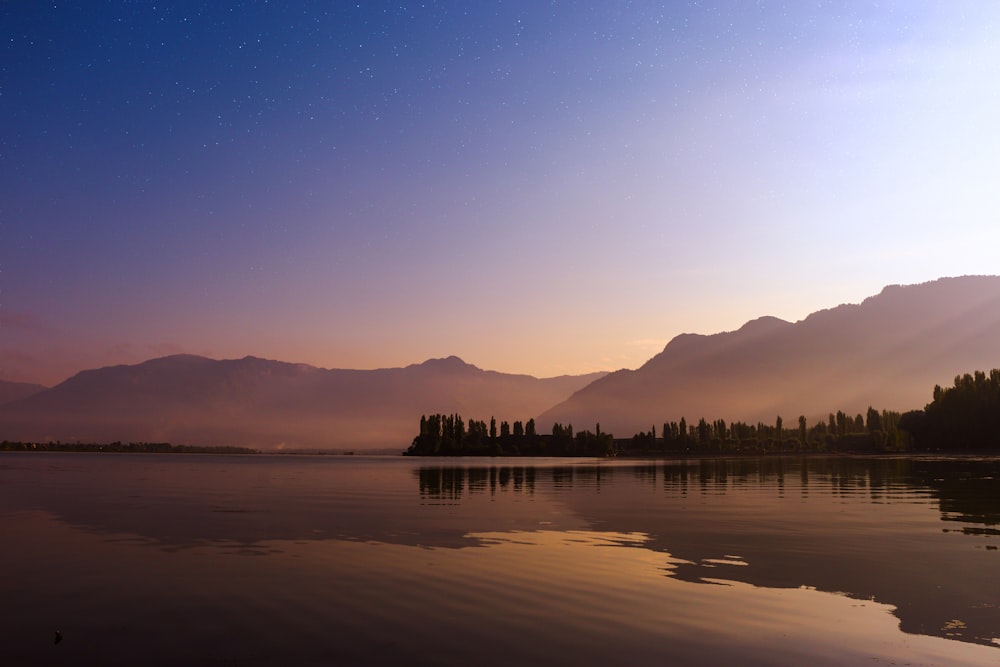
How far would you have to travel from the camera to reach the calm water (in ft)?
53.5

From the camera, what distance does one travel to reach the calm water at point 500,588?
53.5ft

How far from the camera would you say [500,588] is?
2292cm

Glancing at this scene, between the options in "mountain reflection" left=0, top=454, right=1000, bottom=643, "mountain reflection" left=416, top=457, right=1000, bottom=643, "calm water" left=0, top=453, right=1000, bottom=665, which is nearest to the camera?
"calm water" left=0, top=453, right=1000, bottom=665

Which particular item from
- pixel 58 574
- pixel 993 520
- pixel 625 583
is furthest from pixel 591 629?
pixel 993 520

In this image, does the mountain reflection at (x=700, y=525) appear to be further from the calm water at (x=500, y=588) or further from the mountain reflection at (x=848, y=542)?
the calm water at (x=500, y=588)

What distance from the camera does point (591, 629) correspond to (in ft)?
58.9

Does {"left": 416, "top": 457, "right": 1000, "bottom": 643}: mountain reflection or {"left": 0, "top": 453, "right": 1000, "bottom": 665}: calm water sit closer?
{"left": 0, "top": 453, "right": 1000, "bottom": 665}: calm water

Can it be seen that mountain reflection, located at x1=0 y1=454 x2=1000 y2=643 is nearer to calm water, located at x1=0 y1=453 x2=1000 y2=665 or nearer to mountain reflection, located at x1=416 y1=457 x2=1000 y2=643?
mountain reflection, located at x1=416 y1=457 x2=1000 y2=643

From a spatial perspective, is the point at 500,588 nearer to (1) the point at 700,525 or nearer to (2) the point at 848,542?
(2) the point at 848,542

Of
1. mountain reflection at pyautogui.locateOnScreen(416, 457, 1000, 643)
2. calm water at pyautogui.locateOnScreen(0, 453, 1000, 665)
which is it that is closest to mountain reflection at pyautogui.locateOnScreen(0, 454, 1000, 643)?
mountain reflection at pyautogui.locateOnScreen(416, 457, 1000, 643)

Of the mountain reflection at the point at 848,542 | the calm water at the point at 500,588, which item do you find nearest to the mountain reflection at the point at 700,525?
the mountain reflection at the point at 848,542

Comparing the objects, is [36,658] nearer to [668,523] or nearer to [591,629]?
[591,629]

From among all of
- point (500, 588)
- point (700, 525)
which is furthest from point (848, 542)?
point (500, 588)

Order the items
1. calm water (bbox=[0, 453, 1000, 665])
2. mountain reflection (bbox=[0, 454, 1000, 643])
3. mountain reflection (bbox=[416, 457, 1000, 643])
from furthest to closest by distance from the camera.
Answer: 1. mountain reflection (bbox=[0, 454, 1000, 643])
2. mountain reflection (bbox=[416, 457, 1000, 643])
3. calm water (bbox=[0, 453, 1000, 665])
